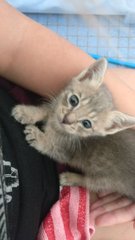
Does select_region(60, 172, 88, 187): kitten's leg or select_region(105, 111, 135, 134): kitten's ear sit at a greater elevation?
select_region(105, 111, 135, 134): kitten's ear

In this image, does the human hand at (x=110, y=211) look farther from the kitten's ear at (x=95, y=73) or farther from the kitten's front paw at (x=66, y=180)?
the kitten's ear at (x=95, y=73)

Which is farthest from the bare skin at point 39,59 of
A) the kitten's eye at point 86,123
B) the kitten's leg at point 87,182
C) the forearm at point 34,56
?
the kitten's leg at point 87,182

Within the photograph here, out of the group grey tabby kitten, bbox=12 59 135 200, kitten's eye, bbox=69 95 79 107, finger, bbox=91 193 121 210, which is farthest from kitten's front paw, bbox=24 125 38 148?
finger, bbox=91 193 121 210

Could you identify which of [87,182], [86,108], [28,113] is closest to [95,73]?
[86,108]

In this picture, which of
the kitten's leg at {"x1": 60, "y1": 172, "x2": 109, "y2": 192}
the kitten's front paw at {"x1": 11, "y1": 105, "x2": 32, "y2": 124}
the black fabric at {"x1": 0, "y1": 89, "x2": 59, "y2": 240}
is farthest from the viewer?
the kitten's leg at {"x1": 60, "y1": 172, "x2": 109, "y2": 192}

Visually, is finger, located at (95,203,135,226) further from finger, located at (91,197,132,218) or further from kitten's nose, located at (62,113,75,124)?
kitten's nose, located at (62,113,75,124)

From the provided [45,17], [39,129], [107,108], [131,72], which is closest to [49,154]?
[39,129]

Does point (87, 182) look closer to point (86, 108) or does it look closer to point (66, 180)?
point (66, 180)
